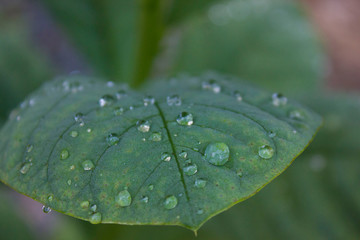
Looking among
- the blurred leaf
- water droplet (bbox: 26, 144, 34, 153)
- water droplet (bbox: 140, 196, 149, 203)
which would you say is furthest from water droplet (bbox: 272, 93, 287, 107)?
the blurred leaf

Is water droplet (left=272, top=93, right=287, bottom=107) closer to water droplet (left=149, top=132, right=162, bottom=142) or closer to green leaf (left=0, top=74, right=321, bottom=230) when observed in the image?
green leaf (left=0, top=74, right=321, bottom=230)

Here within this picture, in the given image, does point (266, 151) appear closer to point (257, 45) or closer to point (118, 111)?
point (118, 111)

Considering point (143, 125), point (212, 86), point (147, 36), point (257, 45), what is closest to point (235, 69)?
point (257, 45)

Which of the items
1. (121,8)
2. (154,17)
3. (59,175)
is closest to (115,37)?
(121,8)

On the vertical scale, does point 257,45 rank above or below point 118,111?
below

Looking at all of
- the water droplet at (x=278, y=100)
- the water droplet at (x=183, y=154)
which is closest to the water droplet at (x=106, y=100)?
the water droplet at (x=183, y=154)

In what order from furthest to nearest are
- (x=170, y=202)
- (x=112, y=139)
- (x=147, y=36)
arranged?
(x=147, y=36), (x=112, y=139), (x=170, y=202)

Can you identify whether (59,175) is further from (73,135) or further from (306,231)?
(306,231)

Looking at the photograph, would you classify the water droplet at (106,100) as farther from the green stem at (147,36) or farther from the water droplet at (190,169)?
the green stem at (147,36)
